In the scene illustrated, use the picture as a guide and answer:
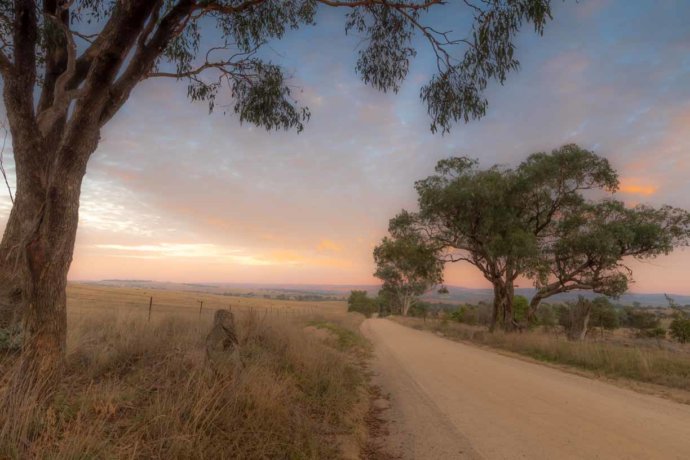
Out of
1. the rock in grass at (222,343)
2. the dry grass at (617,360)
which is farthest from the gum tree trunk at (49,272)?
the dry grass at (617,360)

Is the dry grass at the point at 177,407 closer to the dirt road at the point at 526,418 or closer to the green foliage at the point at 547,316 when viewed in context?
the dirt road at the point at 526,418

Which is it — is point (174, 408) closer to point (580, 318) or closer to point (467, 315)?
point (580, 318)

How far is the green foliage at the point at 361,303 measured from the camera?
87.9 meters

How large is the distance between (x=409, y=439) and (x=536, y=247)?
695 inches

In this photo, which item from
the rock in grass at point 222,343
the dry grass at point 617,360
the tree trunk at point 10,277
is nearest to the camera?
the tree trunk at point 10,277

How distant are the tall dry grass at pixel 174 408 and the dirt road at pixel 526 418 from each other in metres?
1.16

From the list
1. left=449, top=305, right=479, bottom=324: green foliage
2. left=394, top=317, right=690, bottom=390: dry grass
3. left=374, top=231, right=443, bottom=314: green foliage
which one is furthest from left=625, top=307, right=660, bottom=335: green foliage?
left=394, top=317, right=690, bottom=390: dry grass

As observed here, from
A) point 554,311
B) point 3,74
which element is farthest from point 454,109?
point 554,311

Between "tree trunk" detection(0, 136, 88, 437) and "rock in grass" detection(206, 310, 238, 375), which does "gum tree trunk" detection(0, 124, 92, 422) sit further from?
"rock in grass" detection(206, 310, 238, 375)

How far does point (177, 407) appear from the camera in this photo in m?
4.15

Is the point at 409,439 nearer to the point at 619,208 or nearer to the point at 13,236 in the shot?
the point at 13,236

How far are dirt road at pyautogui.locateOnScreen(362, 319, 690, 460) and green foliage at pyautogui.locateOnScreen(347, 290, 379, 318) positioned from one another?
77256 millimetres

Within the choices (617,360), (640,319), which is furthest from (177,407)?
(640,319)

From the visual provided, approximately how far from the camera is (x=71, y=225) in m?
4.70
